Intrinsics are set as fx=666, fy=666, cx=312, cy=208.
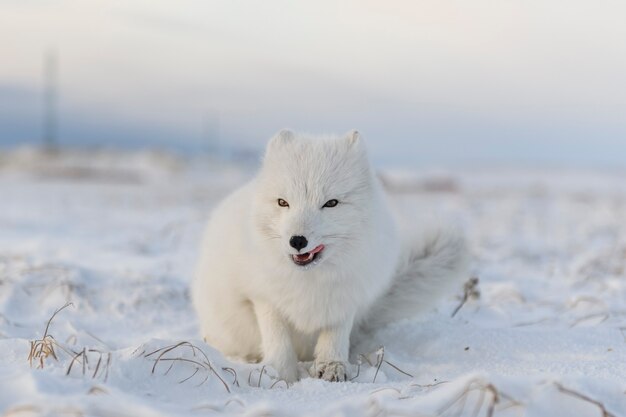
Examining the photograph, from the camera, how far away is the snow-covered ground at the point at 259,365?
7.11ft

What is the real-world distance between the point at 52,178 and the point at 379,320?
1963 centimetres

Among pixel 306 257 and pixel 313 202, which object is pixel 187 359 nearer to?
pixel 306 257

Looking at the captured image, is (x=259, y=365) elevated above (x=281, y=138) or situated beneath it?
situated beneath

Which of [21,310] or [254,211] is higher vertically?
[254,211]

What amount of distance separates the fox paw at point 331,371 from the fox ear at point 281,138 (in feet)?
3.75

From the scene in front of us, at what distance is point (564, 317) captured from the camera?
172 inches

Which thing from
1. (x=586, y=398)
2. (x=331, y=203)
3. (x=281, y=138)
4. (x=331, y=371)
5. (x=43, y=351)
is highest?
(x=281, y=138)

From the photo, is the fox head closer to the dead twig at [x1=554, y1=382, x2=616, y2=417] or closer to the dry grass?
the dry grass

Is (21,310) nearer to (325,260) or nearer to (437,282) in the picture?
(325,260)

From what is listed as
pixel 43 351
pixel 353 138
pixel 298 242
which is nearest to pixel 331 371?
pixel 298 242

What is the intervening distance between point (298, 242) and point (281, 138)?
71 cm

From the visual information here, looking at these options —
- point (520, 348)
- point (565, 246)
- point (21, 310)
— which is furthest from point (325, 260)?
point (565, 246)

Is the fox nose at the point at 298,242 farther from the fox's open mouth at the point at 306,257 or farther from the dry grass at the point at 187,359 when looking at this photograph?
the dry grass at the point at 187,359

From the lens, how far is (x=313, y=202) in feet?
10.2
